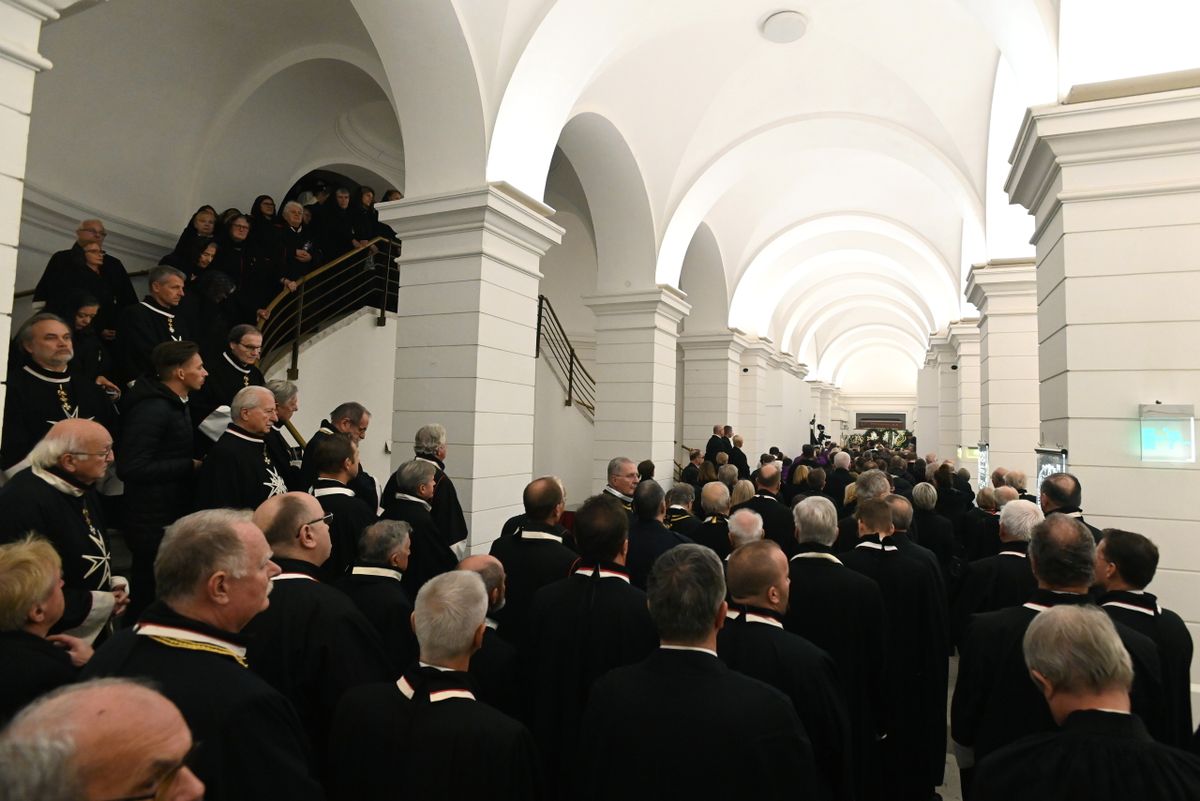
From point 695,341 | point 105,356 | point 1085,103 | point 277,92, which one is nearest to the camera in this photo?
point 1085,103

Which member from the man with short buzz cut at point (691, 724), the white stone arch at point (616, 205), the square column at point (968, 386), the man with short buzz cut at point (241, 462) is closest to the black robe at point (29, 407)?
the man with short buzz cut at point (241, 462)

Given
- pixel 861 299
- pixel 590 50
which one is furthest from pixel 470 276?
pixel 861 299

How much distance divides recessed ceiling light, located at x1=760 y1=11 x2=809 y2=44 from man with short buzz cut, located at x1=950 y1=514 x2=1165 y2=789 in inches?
286

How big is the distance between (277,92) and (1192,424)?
979 cm

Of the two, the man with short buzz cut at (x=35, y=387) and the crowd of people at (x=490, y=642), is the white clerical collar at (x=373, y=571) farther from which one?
the man with short buzz cut at (x=35, y=387)

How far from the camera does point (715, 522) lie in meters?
4.30

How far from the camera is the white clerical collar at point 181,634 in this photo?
4.87 feet

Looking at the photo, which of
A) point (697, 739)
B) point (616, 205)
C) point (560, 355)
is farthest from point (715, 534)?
point (560, 355)

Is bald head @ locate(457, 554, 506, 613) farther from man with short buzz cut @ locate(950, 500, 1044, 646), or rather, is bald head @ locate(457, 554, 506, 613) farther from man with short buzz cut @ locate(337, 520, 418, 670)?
man with short buzz cut @ locate(950, 500, 1044, 646)

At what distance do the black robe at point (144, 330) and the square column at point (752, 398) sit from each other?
11.6m

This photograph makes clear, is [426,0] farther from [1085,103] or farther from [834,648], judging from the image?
[834,648]

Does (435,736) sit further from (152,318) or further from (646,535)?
(152,318)

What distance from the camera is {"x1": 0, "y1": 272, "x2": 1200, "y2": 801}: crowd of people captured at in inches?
56.6

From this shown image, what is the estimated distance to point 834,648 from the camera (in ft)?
8.86
